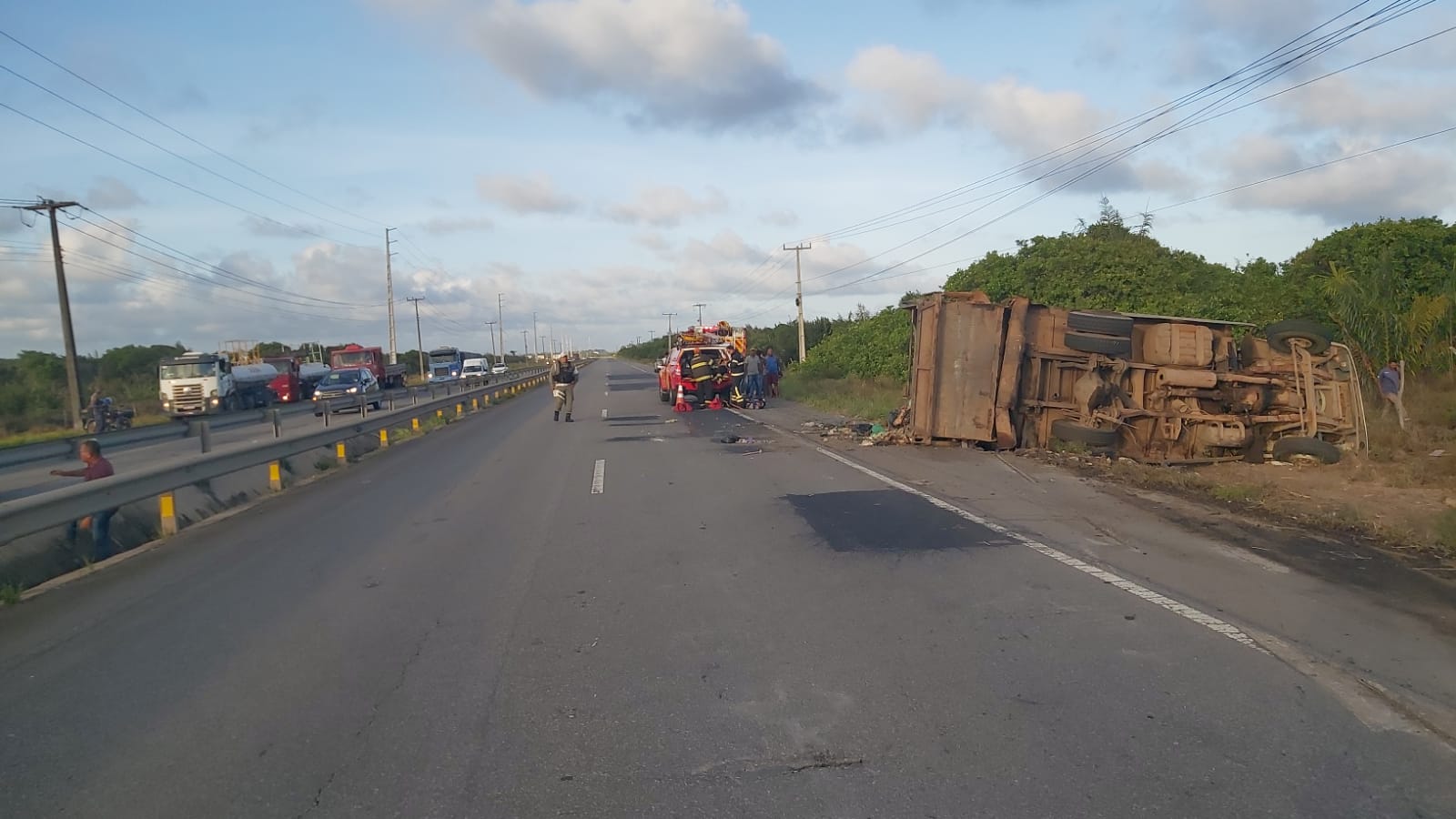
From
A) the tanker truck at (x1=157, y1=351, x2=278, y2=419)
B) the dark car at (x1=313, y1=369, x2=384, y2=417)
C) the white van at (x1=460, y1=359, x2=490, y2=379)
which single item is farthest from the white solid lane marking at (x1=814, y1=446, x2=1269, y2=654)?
the white van at (x1=460, y1=359, x2=490, y2=379)

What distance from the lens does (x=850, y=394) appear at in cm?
3416

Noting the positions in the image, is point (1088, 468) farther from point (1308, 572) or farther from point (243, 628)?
point (243, 628)

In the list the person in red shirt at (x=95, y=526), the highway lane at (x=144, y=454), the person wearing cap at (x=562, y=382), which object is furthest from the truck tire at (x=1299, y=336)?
the person wearing cap at (x=562, y=382)

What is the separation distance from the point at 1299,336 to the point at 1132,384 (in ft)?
7.89

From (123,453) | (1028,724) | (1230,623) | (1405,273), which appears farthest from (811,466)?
(123,453)

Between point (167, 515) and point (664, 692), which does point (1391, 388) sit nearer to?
point (664, 692)

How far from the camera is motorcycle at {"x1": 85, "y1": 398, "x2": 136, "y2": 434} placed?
2932 centimetres

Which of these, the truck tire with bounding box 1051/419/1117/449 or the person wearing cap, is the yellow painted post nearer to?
the truck tire with bounding box 1051/419/1117/449

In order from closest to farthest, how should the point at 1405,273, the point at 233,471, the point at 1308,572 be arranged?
the point at 1308,572 → the point at 233,471 → the point at 1405,273

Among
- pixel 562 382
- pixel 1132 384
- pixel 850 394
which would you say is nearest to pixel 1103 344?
pixel 1132 384

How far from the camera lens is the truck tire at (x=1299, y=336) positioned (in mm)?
14352

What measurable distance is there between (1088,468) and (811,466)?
4.10 meters

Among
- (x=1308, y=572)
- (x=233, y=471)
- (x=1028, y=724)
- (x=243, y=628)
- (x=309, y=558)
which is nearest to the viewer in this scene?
(x=1028, y=724)

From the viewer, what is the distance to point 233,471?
1391 centimetres
